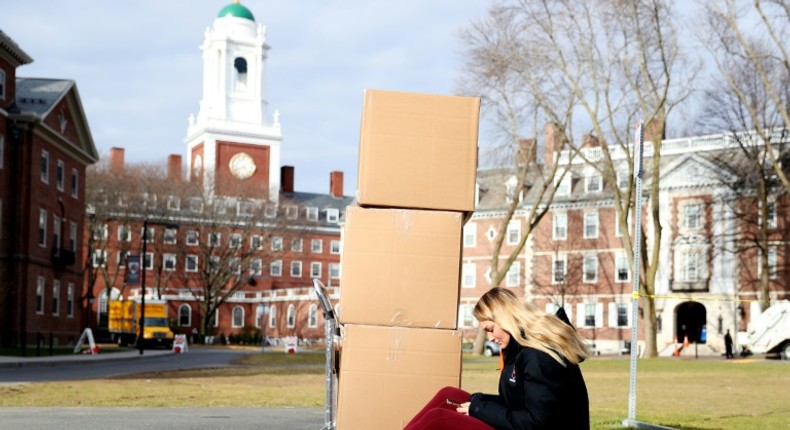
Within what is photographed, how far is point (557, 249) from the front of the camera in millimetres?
72750

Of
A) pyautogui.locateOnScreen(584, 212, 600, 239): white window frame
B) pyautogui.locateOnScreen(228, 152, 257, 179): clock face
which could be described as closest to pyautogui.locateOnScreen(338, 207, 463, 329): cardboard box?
pyautogui.locateOnScreen(584, 212, 600, 239): white window frame

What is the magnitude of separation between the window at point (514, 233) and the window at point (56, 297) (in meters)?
32.1

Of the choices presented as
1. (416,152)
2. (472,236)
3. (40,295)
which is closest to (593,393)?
(416,152)

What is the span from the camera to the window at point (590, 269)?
2805 inches

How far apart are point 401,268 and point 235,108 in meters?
99.0

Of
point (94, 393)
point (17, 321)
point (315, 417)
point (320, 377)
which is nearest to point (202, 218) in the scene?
point (17, 321)

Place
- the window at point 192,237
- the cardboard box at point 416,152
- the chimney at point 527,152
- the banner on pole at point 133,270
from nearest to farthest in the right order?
the cardboard box at point 416,152
the chimney at point 527,152
the banner on pole at point 133,270
the window at point 192,237

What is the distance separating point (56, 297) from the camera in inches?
2156

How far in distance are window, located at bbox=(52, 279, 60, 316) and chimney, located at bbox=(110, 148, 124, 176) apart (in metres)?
21.4

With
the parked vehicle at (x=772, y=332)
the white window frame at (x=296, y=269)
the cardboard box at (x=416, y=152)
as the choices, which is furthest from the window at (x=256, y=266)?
the cardboard box at (x=416, y=152)

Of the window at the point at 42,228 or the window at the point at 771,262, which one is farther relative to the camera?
the window at the point at 771,262

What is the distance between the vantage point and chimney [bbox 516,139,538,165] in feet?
148

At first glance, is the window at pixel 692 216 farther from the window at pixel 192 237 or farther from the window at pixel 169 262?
the window at pixel 169 262

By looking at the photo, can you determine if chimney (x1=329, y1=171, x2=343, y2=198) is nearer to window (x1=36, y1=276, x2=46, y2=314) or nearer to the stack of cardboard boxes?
window (x1=36, y1=276, x2=46, y2=314)
